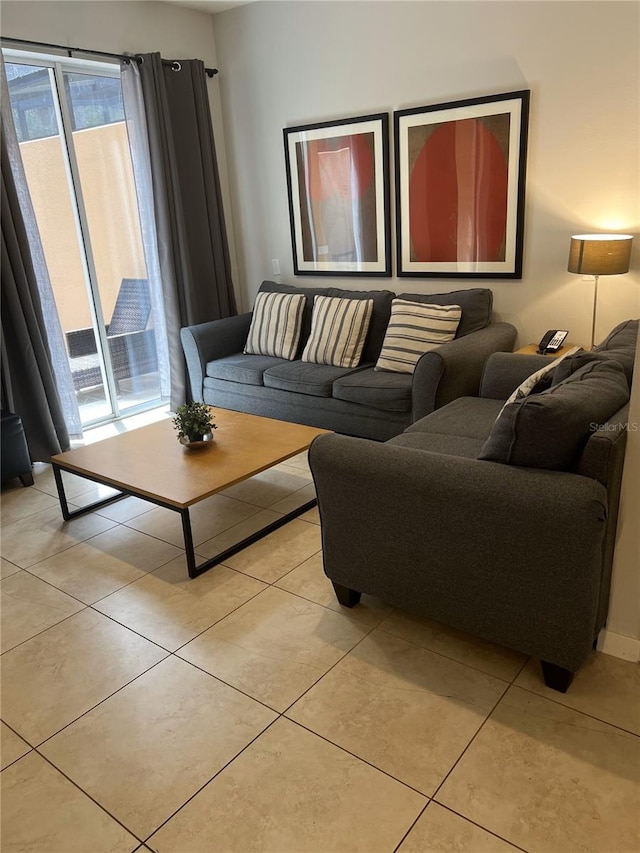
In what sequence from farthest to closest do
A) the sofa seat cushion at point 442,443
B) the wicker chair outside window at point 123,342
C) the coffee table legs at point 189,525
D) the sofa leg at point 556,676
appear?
the wicker chair outside window at point 123,342, the coffee table legs at point 189,525, the sofa seat cushion at point 442,443, the sofa leg at point 556,676

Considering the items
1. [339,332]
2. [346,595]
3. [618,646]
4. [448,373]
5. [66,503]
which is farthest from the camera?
[339,332]

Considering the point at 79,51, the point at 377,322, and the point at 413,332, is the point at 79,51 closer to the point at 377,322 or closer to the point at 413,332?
the point at 377,322

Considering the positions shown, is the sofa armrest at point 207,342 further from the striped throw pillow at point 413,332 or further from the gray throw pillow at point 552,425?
the gray throw pillow at point 552,425

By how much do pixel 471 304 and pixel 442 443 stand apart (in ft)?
4.97

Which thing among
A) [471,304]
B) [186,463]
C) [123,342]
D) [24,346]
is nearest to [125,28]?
[123,342]

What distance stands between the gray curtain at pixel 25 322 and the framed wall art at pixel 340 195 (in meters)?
1.85

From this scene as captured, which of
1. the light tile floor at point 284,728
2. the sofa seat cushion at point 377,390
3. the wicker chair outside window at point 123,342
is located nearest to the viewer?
the light tile floor at point 284,728

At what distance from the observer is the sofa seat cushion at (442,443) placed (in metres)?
2.46

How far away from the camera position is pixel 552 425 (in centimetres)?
172

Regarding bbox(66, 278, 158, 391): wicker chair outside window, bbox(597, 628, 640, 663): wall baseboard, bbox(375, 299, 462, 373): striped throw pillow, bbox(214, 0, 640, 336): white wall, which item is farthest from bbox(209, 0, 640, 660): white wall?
bbox(597, 628, 640, 663): wall baseboard

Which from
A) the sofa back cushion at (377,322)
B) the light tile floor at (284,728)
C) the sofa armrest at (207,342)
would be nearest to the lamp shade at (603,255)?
the sofa back cushion at (377,322)

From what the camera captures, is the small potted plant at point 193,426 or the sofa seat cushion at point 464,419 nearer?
the sofa seat cushion at point 464,419

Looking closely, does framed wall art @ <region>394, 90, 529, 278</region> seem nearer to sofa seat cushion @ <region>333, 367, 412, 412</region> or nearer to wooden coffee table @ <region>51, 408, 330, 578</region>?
sofa seat cushion @ <region>333, 367, 412, 412</region>

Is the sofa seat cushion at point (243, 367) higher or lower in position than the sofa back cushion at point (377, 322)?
lower
